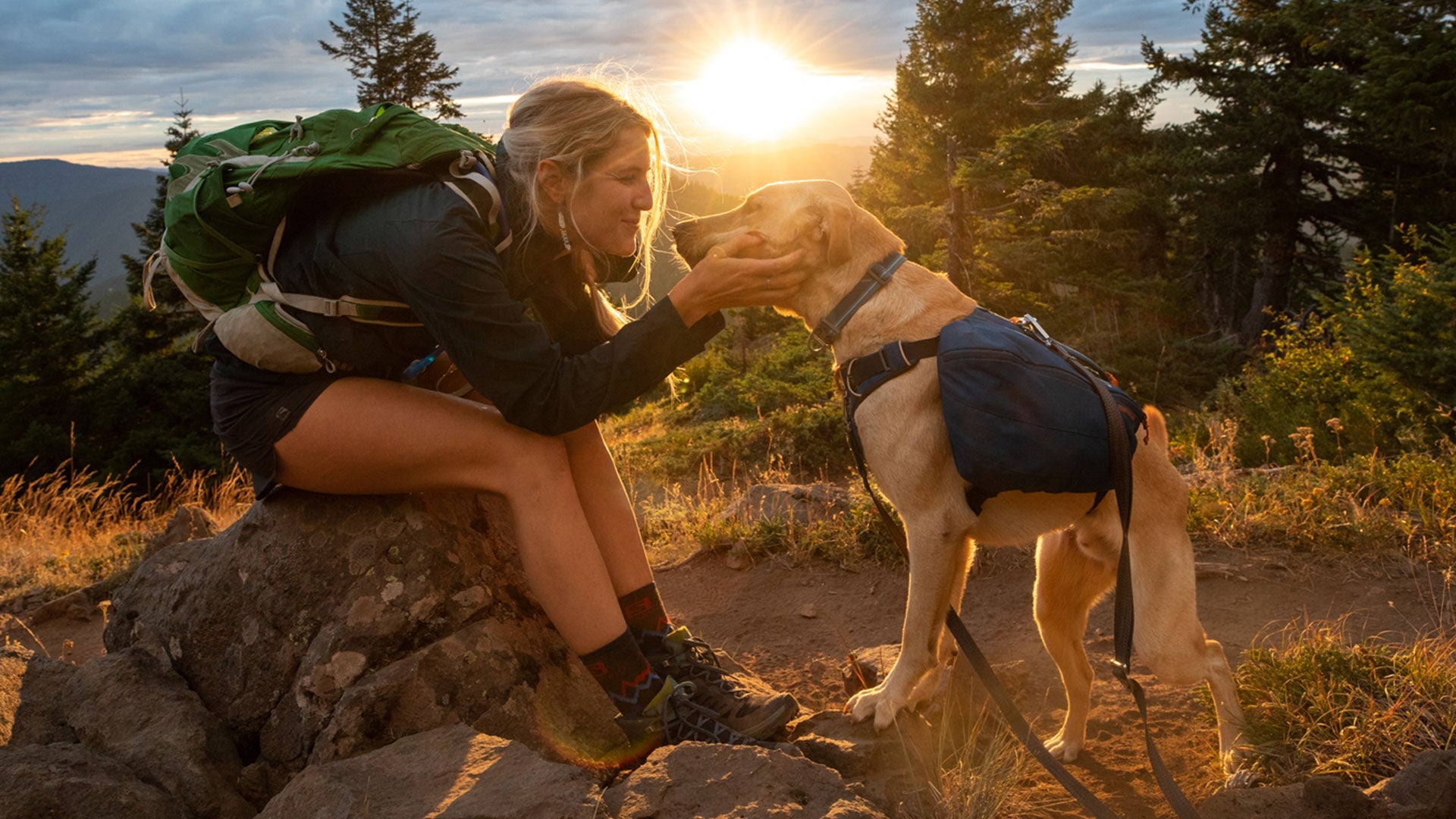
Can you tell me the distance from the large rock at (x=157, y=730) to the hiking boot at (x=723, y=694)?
4.23ft

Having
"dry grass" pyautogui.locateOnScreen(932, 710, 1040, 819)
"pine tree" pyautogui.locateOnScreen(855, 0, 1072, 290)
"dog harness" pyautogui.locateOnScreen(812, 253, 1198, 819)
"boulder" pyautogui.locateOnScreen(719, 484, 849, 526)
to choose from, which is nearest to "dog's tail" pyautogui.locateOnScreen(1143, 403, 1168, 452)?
"dog harness" pyautogui.locateOnScreen(812, 253, 1198, 819)

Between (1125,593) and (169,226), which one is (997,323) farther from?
(169,226)

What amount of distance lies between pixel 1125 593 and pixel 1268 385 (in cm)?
1105

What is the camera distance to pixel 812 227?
2.90 meters

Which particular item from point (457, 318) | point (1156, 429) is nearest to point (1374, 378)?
point (1156, 429)

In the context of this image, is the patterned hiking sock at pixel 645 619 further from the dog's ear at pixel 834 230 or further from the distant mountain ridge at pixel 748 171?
the distant mountain ridge at pixel 748 171

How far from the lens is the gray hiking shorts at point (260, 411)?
8.52ft

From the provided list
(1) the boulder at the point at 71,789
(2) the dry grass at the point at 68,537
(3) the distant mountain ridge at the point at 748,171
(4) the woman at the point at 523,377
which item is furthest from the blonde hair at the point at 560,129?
(2) the dry grass at the point at 68,537

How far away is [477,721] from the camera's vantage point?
8.52 ft

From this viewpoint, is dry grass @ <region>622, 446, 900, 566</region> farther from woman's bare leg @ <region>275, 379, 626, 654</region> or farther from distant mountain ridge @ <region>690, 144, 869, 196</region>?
woman's bare leg @ <region>275, 379, 626, 654</region>

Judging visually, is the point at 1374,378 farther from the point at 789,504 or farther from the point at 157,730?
the point at 157,730

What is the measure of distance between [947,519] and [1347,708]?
1288 mm

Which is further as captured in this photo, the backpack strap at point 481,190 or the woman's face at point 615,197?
the woman's face at point 615,197

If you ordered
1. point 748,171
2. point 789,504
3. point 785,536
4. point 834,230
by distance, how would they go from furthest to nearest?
point 748,171 → point 789,504 → point 785,536 → point 834,230
